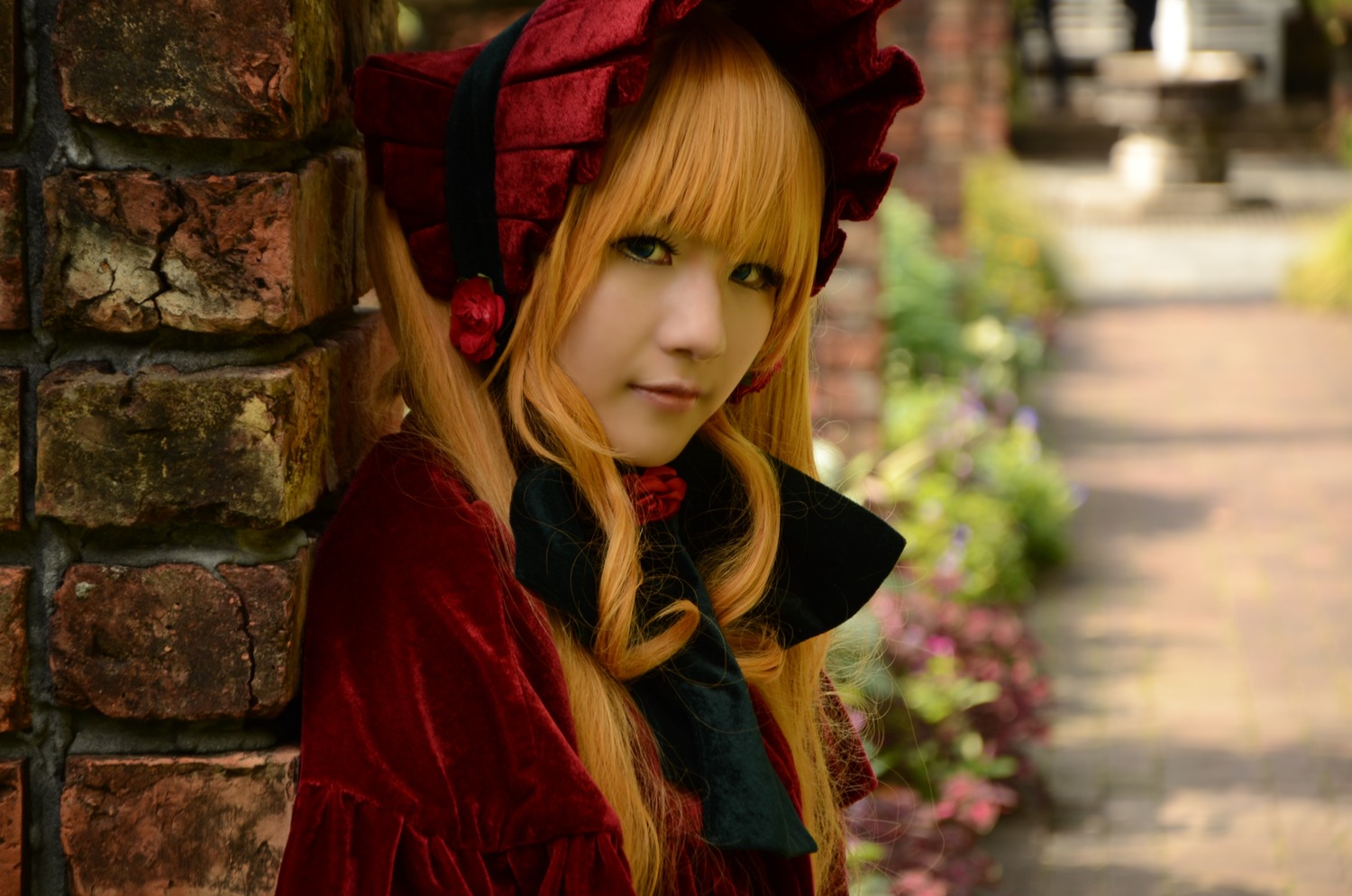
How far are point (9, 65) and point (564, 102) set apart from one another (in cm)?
39

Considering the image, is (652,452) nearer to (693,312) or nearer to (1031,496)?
(693,312)

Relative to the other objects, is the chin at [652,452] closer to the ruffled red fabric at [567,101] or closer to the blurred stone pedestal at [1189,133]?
the ruffled red fabric at [567,101]

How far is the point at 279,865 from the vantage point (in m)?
1.13

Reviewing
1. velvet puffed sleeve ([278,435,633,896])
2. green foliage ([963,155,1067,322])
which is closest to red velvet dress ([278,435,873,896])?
velvet puffed sleeve ([278,435,633,896])

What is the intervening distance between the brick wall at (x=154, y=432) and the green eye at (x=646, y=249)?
25cm

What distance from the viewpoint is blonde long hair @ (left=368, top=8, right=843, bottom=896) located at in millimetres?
1215

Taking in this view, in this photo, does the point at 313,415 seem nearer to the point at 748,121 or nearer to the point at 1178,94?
the point at 748,121

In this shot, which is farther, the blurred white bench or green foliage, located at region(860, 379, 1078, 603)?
the blurred white bench

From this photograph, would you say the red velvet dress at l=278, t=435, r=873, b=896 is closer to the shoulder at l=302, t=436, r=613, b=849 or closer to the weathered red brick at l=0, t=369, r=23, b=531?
the shoulder at l=302, t=436, r=613, b=849

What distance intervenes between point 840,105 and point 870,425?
383 cm

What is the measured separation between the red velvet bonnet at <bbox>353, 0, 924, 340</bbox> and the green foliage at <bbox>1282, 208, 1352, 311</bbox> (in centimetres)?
1120

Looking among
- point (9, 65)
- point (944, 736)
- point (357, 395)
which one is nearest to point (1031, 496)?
point (944, 736)

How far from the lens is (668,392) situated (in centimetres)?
129

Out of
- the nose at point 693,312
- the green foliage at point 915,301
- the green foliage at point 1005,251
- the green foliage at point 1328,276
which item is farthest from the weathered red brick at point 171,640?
the green foliage at point 1328,276
